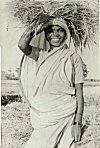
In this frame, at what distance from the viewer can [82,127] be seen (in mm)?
1420

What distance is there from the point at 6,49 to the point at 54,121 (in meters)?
0.39

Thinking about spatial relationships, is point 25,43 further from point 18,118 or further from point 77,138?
point 77,138

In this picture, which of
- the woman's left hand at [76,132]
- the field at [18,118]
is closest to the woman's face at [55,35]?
the field at [18,118]

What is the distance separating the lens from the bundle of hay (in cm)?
142

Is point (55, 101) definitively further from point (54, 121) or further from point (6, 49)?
point (6, 49)

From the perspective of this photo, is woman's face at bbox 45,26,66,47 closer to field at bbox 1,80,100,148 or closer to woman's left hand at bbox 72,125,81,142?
field at bbox 1,80,100,148

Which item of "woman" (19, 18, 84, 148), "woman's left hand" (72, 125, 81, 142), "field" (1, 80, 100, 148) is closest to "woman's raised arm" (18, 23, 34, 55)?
"woman" (19, 18, 84, 148)

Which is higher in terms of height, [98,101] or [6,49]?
[6,49]

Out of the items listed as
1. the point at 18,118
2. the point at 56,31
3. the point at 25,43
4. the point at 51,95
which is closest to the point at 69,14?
the point at 56,31

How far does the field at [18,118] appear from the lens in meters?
1.41

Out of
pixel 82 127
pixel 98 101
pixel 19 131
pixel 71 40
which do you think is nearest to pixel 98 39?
pixel 71 40

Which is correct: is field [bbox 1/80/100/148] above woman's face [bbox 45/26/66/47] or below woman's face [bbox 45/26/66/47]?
below

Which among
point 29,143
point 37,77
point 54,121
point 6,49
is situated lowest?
point 29,143

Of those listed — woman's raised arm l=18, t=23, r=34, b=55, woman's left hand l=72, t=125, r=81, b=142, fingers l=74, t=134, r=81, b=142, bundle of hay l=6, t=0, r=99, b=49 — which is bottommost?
fingers l=74, t=134, r=81, b=142
